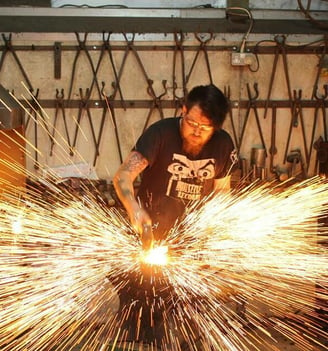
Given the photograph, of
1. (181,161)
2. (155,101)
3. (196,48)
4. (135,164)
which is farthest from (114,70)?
(135,164)

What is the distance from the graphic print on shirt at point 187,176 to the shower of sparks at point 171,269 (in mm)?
198

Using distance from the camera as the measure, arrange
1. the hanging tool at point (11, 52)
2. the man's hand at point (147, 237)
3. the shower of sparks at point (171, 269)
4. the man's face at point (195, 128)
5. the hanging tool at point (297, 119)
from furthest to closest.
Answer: the hanging tool at point (297, 119) → the hanging tool at point (11, 52) → the shower of sparks at point (171, 269) → the man's face at point (195, 128) → the man's hand at point (147, 237)

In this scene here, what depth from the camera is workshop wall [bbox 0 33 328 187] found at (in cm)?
471

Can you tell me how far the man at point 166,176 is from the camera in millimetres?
3090

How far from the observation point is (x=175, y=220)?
11.6 ft

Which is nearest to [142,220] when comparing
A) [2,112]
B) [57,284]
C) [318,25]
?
[57,284]

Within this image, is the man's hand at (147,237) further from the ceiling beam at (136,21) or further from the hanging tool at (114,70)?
the ceiling beam at (136,21)

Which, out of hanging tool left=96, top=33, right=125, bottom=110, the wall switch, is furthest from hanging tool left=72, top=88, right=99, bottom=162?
the wall switch

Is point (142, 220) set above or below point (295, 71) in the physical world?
below

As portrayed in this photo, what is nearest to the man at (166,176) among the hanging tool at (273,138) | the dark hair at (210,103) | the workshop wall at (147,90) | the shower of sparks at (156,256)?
the dark hair at (210,103)

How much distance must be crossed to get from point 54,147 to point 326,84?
250 centimetres

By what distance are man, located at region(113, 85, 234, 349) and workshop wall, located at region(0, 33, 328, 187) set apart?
4.08 ft

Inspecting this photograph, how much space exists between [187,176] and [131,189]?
511 mm

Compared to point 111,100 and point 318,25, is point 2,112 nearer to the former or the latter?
point 111,100
